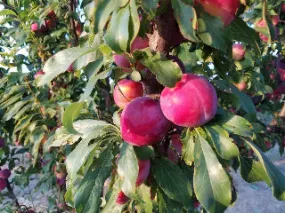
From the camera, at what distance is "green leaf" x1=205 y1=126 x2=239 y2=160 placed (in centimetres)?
68

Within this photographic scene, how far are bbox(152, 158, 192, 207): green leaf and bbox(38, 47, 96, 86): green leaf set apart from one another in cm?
33

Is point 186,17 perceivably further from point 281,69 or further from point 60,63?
point 281,69

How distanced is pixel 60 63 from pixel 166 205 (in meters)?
0.45

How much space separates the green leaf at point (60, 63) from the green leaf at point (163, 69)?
Answer: 148 mm

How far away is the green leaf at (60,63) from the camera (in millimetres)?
753

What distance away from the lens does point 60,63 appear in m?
0.77

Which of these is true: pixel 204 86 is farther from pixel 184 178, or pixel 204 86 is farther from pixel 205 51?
pixel 184 178

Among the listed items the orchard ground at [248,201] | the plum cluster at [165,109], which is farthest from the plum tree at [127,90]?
the orchard ground at [248,201]

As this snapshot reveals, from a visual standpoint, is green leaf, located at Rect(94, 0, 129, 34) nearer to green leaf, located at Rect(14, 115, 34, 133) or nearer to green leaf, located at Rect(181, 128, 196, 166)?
green leaf, located at Rect(181, 128, 196, 166)

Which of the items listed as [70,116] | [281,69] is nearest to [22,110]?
[70,116]

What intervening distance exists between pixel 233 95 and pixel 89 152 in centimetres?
37

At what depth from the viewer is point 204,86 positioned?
2.31 ft

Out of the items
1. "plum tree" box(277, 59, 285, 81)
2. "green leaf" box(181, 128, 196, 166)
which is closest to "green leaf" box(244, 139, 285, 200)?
"green leaf" box(181, 128, 196, 166)

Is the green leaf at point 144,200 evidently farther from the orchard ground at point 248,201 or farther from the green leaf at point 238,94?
the orchard ground at point 248,201
